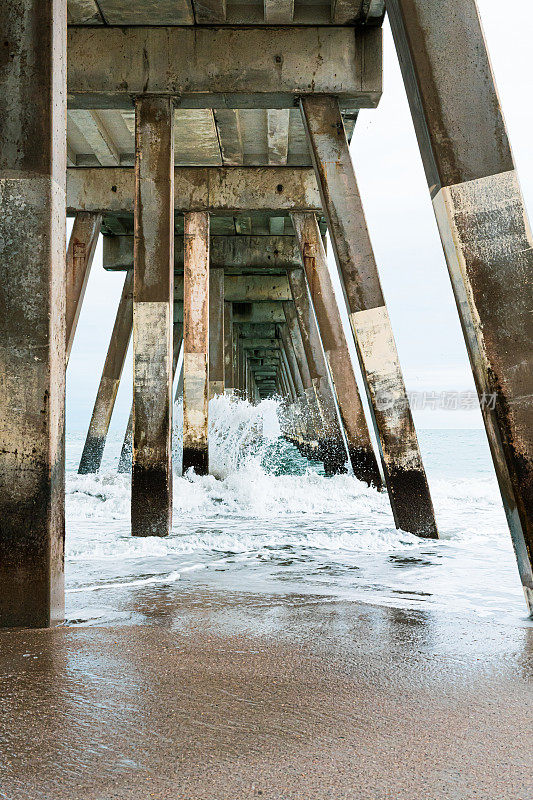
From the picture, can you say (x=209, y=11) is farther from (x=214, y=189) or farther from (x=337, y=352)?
(x=337, y=352)

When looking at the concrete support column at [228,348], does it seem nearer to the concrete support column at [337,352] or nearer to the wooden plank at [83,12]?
the concrete support column at [337,352]

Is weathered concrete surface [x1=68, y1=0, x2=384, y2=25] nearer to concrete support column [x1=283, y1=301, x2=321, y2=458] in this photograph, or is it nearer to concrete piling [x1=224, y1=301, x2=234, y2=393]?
concrete support column [x1=283, y1=301, x2=321, y2=458]

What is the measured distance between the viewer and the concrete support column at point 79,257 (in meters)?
9.82

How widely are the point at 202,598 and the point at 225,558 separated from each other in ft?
4.21

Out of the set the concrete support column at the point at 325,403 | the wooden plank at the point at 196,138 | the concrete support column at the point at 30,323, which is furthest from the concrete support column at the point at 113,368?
the concrete support column at the point at 30,323

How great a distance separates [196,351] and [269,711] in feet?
24.3

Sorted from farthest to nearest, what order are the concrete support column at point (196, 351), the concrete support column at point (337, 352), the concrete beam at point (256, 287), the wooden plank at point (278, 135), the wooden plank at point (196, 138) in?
the concrete beam at point (256, 287), the concrete support column at point (196, 351), the wooden plank at point (196, 138), the concrete support column at point (337, 352), the wooden plank at point (278, 135)

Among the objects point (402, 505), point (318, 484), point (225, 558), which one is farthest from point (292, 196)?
point (225, 558)

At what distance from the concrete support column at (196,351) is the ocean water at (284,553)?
1.51 feet

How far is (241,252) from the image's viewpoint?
13.4 meters

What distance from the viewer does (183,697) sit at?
181cm

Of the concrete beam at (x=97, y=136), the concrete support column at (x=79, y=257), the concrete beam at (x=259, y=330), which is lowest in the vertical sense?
the concrete support column at (x=79, y=257)

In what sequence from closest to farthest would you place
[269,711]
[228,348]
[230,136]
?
[269,711]
[230,136]
[228,348]

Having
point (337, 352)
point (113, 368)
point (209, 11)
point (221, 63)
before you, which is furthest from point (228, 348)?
point (209, 11)
